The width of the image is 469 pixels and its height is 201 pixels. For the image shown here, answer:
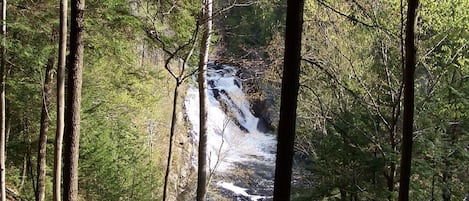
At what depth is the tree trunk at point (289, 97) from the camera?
436 cm

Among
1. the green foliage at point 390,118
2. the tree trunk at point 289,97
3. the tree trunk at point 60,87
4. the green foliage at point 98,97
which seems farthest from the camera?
the green foliage at point 390,118

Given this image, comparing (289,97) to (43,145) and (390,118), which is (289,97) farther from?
(43,145)

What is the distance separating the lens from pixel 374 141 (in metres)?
8.45

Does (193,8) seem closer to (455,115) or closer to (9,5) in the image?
(9,5)

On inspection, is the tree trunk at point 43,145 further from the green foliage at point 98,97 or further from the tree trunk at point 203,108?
the tree trunk at point 203,108

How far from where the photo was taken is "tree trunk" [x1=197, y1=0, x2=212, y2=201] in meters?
7.88

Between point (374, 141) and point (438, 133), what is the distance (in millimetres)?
1321

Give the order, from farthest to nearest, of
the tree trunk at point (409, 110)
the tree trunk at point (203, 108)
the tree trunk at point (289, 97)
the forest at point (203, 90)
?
the tree trunk at point (203, 108)
the forest at point (203, 90)
the tree trunk at point (409, 110)
the tree trunk at point (289, 97)

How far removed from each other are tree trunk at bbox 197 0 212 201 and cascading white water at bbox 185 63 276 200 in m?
8.29

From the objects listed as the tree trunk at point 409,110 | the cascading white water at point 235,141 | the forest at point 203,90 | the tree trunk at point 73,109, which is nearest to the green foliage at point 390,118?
the forest at point 203,90

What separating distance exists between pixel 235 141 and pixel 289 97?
61.8 feet

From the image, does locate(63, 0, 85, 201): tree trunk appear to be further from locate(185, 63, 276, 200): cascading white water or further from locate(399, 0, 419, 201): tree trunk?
locate(185, 63, 276, 200): cascading white water

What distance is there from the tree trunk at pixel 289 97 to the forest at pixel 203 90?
118 centimetres

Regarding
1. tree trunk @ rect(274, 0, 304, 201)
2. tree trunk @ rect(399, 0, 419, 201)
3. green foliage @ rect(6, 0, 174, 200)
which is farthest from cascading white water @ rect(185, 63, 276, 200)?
tree trunk @ rect(274, 0, 304, 201)
